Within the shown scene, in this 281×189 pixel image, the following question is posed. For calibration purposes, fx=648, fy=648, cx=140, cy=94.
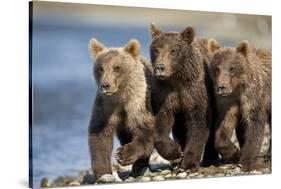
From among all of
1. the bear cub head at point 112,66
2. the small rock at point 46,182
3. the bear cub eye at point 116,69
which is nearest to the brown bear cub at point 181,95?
the bear cub head at point 112,66

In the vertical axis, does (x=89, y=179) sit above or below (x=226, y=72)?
below

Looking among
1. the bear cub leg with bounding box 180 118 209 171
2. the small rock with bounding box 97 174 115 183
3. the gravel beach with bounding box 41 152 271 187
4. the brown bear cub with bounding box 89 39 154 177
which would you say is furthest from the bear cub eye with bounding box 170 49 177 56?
the small rock with bounding box 97 174 115 183

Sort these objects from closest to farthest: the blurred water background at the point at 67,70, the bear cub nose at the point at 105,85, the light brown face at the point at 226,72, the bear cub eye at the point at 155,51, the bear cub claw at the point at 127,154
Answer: the blurred water background at the point at 67,70 < the bear cub nose at the point at 105,85 < the bear cub claw at the point at 127,154 < the bear cub eye at the point at 155,51 < the light brown face at the point at 226,72

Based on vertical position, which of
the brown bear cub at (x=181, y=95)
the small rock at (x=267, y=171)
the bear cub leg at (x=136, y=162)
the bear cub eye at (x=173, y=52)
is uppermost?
the bear cub eye at (x=173, y=52)

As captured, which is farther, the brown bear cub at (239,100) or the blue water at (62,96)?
the brown bear cub at (239,100)

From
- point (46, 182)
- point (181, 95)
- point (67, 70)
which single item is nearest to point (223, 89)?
point (181, 95)

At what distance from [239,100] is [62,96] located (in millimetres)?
1571

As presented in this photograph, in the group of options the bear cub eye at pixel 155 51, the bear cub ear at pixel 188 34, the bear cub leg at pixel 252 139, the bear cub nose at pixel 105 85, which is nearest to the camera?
the bear cub nose at pixel 105 85

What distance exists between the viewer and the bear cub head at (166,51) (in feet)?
17.2

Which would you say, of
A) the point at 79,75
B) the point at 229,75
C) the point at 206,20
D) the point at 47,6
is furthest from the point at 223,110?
the point at 47,6

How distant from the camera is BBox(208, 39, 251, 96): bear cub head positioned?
5.50 meters

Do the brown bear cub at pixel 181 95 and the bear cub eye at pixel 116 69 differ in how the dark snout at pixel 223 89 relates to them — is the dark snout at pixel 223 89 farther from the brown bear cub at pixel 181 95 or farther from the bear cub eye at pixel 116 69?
the bear cub eye at pixel 116 69

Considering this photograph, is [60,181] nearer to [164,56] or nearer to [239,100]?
[164,56]

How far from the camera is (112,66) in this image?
507 cm
